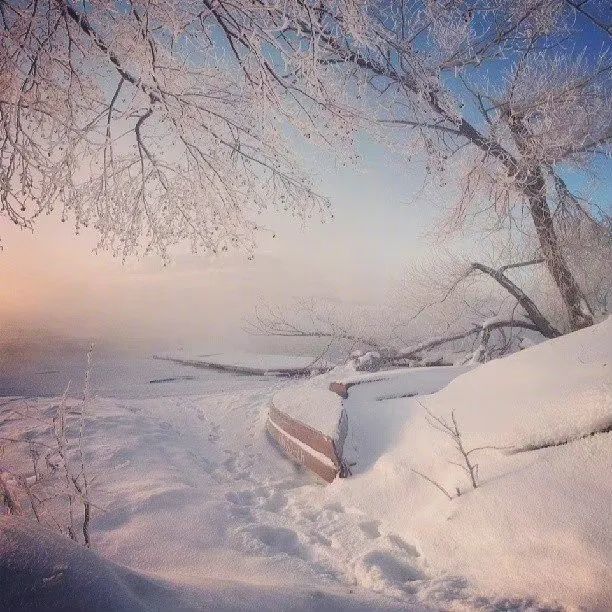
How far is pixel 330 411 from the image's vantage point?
450 cm

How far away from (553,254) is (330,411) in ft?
20.9

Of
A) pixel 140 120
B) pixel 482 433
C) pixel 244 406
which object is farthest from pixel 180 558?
pixel 244 406

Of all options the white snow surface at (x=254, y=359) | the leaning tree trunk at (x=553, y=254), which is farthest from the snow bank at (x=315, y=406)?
the white snow surface at (x=254, y=359)

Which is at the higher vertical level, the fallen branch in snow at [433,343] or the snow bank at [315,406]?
the fallen branch in snow at [433,343]

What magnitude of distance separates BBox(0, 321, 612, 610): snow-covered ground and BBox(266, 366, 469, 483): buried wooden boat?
176 mm

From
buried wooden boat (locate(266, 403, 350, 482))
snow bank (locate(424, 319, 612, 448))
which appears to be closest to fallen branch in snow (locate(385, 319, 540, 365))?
buried wooden boat (locate(266, 403, 350, 482))

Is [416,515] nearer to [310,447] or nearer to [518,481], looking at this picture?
[518,481]

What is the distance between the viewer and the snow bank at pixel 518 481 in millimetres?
2023

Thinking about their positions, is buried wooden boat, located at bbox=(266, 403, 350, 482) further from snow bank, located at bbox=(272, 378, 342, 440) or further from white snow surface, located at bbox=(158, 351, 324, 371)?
white snow surface, located at bbox=(158, 351, 324, 371)

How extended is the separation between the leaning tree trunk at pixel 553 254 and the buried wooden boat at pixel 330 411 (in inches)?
155

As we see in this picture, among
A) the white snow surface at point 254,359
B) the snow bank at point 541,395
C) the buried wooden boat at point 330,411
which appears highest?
the snow bank at point 541,395

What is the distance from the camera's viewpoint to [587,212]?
7805 millimetres

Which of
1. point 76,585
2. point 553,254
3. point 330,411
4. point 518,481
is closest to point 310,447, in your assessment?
point 330,411

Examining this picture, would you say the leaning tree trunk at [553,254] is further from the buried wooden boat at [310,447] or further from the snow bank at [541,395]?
the buried wooden boat at [310,447]
